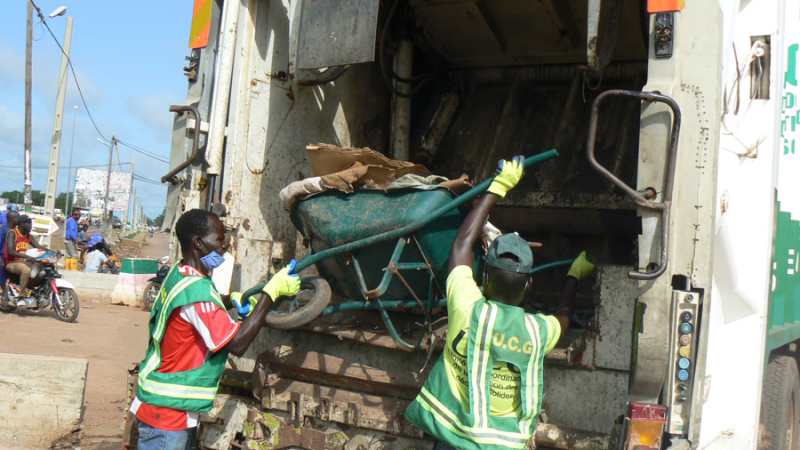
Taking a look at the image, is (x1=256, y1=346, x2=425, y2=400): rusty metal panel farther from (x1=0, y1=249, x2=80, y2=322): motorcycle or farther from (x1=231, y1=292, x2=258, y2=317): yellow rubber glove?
(x1=0, y1=249, x2=80, y2=322): motorcycle

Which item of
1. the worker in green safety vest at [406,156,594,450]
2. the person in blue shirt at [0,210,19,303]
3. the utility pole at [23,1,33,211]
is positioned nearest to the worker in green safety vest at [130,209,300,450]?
the worker in green safety vest at [406,156,594,450]

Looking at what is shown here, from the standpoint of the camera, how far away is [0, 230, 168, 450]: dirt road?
176 inches

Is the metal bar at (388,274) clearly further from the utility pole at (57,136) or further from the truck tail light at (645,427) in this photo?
the utility pole at (57,136)

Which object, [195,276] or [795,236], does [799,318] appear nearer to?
[795,236]

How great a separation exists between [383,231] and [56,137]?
50.4 ft

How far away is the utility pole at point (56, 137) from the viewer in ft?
49.6

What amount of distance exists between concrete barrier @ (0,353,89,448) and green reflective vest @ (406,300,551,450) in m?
2.78

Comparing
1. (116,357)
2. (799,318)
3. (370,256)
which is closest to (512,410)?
(370,256)

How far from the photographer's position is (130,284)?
35.6 feet

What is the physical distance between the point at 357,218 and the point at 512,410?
3.43 feet

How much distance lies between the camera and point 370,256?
2.77 metres

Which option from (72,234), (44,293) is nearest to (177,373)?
(44,293)

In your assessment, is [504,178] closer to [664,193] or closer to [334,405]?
[664,193]

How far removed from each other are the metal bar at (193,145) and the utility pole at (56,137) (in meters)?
13.5
